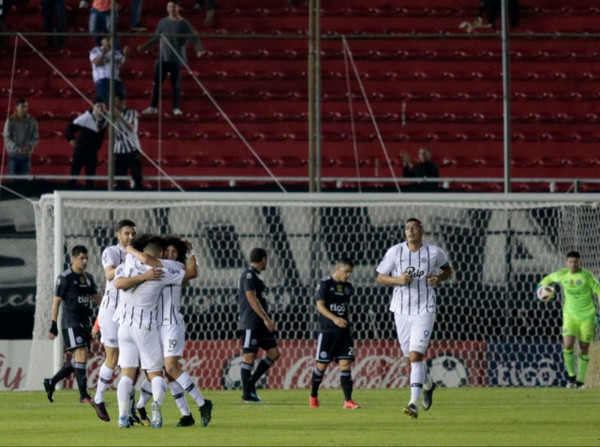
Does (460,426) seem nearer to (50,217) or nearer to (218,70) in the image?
(50,217)

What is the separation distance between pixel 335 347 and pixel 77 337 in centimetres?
273

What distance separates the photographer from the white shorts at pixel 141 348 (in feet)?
39.1

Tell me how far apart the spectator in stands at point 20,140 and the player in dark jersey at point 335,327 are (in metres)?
7.07

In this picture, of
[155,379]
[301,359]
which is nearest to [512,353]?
[301,359]

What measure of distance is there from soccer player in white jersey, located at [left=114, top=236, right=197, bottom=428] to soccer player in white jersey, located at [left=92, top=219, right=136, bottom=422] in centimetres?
66

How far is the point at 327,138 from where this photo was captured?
81.9 feet

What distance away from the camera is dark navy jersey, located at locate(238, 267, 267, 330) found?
54.9 feet

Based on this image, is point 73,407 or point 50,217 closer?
point 73,407

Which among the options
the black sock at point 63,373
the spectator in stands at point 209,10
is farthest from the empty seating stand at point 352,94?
the black sock at point 63,373

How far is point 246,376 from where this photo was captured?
664 inches

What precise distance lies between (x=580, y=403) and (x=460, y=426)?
12.7 ft

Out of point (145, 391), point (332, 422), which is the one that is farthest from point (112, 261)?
point (332, 422)

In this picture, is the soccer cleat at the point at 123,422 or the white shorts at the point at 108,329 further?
the white shorts at the point at 108,329

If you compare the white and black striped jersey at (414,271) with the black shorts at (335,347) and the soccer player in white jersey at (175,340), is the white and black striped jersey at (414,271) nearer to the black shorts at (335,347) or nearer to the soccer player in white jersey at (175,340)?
the black shorts at (335,347)
